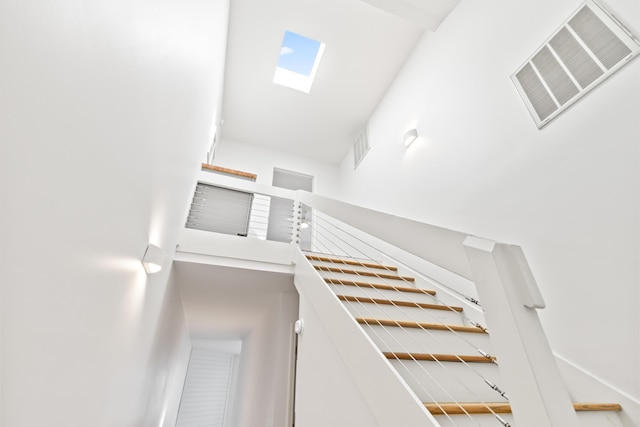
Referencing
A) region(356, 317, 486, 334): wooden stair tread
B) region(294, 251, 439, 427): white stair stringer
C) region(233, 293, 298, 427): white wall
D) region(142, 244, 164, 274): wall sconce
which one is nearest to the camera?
region(294, 251, 439, 427): white stair stringer

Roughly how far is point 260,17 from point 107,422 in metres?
4.02

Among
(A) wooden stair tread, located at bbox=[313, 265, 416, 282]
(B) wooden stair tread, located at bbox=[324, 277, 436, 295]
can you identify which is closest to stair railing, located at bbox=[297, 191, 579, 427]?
(B) wooden stair tread, located at bbox=[324, 277, 436, 295]

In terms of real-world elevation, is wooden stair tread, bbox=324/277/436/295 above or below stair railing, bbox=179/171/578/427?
above

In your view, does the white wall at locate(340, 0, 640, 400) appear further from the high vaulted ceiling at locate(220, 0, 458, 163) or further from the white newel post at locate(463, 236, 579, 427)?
the white newel post at locate(463, 236, 579, 427)

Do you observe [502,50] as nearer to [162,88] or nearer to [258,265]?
[162,88]

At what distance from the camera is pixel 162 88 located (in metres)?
1.47

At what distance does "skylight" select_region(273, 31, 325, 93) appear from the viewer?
394 centimetres

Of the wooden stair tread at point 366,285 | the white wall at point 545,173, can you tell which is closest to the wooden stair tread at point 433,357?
the white wall at point 545,173

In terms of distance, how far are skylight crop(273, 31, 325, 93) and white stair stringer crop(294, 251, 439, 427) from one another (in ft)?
11.3

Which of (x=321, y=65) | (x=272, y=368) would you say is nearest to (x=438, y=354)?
(x=272, y=368)

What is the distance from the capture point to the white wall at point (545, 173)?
1383mm

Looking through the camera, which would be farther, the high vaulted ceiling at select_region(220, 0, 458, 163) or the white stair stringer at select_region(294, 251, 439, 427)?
the high vaulted ceiling at select_region(220, 0, 458, 163)

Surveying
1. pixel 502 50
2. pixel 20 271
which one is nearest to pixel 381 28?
pixel 502 50

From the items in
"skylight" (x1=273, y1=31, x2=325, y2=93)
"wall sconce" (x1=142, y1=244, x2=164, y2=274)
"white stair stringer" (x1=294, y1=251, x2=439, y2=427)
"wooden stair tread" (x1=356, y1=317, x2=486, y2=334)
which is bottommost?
"white stair stringer" (x1=294, y1=251, x2=439, y2=427)
